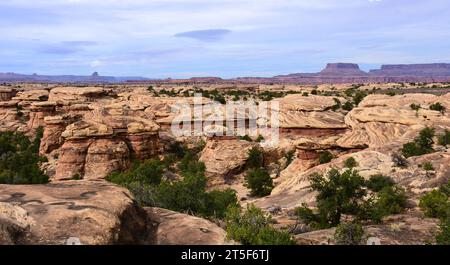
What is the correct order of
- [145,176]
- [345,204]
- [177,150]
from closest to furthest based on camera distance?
[345,204] → [145,176] → [177,150]

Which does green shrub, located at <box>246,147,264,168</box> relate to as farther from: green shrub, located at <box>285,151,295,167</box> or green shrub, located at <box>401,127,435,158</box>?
green shrub, located at <box>401,127,435,158</box>

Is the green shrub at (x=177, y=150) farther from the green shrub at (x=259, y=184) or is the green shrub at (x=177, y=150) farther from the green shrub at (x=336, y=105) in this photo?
the green shrub at (x=336, y=105)

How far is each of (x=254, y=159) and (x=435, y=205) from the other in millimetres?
16937

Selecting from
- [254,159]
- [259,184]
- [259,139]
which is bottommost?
[259,184]

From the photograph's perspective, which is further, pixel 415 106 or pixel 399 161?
pixel 415 106

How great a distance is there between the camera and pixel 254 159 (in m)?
30.2

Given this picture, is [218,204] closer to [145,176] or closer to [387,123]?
[145,176]

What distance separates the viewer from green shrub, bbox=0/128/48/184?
1011 inches

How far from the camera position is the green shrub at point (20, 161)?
1011 inches

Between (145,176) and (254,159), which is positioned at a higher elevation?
(145,176)

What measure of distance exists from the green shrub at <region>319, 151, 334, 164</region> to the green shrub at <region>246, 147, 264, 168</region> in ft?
15.8

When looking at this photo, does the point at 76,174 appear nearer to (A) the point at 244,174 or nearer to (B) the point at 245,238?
(A) the point at 244,174

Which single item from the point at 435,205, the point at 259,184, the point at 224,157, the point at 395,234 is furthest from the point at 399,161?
the point at 224,157

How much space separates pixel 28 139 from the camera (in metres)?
44.4
